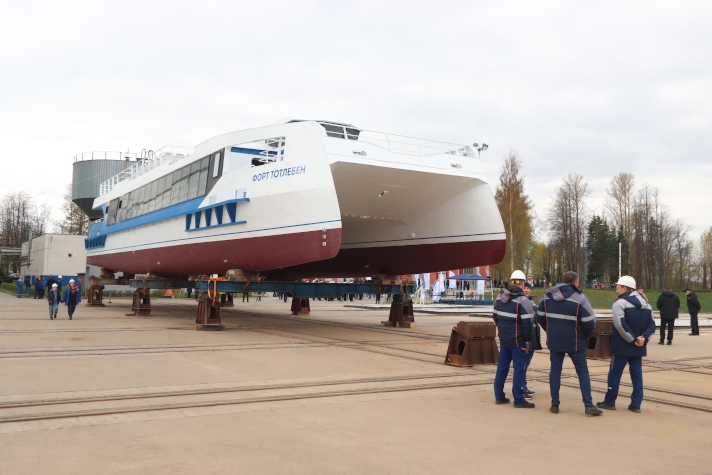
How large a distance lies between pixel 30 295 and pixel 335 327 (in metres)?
28.2

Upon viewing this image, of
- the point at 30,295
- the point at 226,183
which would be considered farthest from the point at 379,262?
the point at 30,295

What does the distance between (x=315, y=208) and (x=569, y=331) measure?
7776mm

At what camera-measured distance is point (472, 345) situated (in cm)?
1065

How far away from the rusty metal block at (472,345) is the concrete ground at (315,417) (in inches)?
13.4

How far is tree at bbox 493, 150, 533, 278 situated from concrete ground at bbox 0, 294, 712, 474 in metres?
45.2

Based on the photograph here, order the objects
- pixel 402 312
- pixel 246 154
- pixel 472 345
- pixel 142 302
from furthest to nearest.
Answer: pixel 142 302 < pixel 402 312 < pixel 246 154 < pixel 472 345

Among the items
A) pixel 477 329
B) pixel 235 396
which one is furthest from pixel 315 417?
pixel 477 329

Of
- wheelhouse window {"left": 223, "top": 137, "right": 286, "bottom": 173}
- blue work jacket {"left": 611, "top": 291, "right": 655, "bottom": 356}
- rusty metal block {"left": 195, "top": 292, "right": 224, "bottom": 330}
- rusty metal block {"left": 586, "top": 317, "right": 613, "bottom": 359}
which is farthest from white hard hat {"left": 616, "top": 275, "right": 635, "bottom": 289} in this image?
rusty metal block {"left": 195, "top": 292, "right": 224, "bottom": 330}

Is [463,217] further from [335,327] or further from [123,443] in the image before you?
[123,443]

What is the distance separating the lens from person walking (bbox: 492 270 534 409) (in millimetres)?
7293

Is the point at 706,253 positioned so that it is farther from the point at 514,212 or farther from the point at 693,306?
the point at 693,306

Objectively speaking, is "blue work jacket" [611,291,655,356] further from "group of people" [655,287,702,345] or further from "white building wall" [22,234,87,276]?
"white building wall" [22,234,87,276]

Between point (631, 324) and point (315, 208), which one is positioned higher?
point (315, 208)

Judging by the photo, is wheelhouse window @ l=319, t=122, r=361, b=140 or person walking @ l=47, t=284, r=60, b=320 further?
person walking @ l=47, t=284, r=60, b=320
